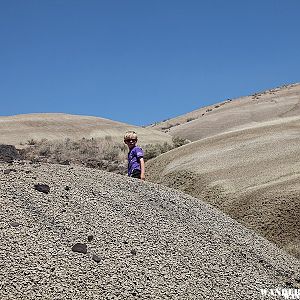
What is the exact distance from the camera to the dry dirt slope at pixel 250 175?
41.4ft

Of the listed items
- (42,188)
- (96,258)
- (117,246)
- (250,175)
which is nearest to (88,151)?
(250,175)

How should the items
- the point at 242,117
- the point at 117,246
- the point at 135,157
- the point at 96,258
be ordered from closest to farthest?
the point at 96,258
the point at 117,246
the point at 135,157
the point at 242,117

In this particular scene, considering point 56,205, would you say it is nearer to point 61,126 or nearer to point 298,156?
point 298,156

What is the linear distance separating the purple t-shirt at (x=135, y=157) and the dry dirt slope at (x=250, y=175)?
3.07 metres

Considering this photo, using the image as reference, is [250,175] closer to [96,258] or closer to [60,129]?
[96,258]

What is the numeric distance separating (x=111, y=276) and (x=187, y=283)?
1047 mm

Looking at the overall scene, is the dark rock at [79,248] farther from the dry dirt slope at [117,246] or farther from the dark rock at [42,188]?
the dark rock at [42,188]

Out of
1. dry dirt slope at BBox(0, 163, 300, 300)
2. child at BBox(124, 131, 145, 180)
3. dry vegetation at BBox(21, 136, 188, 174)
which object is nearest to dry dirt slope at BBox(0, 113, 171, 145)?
dry vegetation at BBox(21, 136, 188, 174)

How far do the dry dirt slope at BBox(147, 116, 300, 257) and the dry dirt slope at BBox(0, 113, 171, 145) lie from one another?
1489 cm

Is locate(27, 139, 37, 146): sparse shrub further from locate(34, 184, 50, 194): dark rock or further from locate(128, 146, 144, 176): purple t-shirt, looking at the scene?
locate(34, 184, 50, 194): dark rock

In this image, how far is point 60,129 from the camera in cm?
4316

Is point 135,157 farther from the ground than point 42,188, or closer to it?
farther from the ground

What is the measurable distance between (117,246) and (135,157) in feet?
13.6

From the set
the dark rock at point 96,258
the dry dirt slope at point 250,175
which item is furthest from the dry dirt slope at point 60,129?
the dark rock at point 96,258
